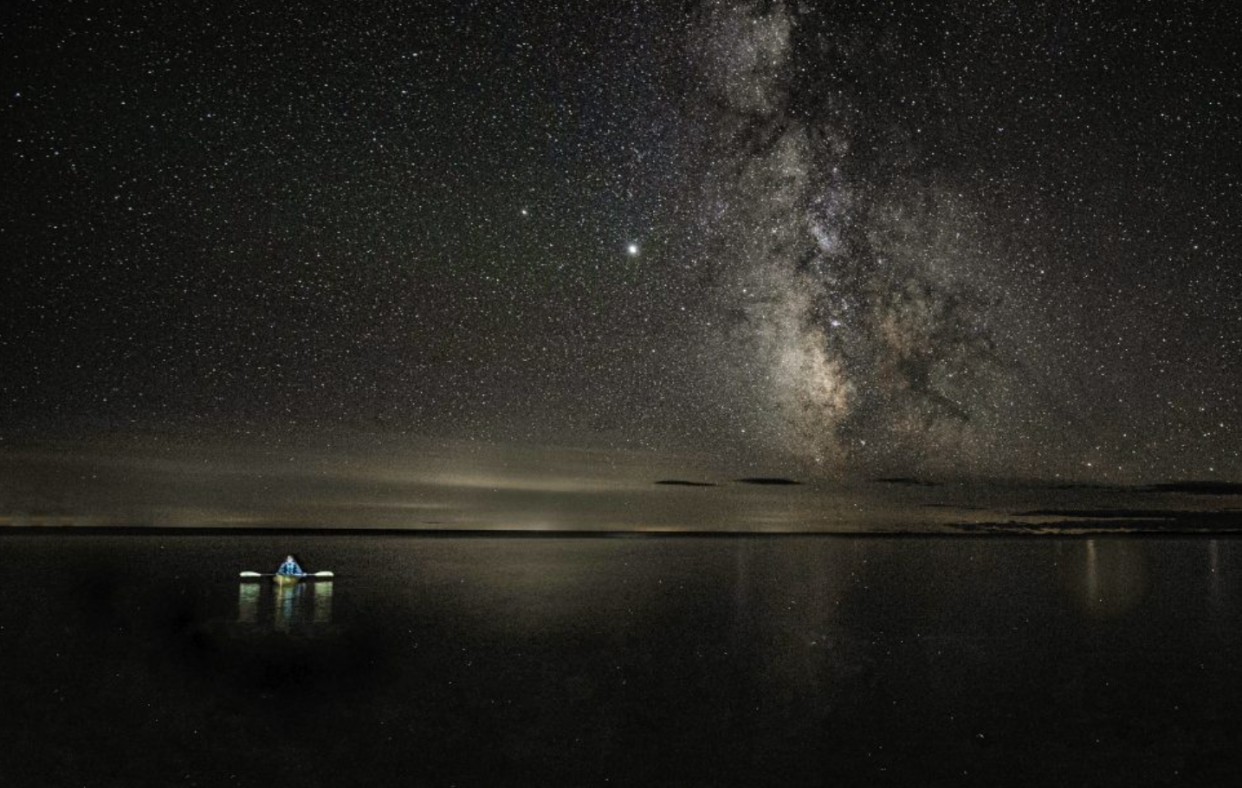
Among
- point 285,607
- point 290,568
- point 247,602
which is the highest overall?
point 290,568

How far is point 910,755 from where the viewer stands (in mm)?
18750

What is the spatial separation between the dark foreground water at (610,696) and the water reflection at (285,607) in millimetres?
504

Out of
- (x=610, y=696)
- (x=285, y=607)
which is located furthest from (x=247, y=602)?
(x=610, y=696)

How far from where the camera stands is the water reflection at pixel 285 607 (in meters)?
43.8

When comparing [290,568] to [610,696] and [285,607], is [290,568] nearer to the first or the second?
[285,607]

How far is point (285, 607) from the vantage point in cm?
5344

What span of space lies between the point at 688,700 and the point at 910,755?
7.48 m

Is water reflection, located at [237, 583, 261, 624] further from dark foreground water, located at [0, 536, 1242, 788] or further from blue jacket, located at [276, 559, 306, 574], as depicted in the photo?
blue jacket, located at [276, 559, 306, 574]

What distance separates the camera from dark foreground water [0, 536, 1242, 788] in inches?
699

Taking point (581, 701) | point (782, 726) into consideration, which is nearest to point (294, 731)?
point (581, 701)

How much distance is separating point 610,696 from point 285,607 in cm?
3558

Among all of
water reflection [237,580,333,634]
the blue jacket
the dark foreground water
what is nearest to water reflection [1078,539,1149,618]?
the dark foreground water

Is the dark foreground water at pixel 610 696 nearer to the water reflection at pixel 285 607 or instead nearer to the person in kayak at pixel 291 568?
the water reflection at pixel 285 607

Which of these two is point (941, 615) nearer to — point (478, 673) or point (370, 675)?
point (478, 673)
